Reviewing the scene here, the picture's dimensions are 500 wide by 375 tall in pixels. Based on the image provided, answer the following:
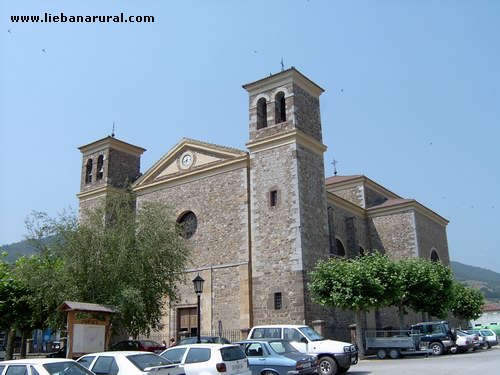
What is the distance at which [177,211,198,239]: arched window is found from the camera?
27484mm

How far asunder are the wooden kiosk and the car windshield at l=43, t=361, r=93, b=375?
5962 mm

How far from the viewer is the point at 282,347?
14.3 metres

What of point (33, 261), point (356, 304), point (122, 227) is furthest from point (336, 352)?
point (33, 261)

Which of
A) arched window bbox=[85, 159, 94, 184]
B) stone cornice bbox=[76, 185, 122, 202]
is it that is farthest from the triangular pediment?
arched window bbox=[85, 159, 94, 184]

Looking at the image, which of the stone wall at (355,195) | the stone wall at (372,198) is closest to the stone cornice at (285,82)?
the stone wall at (355,195)

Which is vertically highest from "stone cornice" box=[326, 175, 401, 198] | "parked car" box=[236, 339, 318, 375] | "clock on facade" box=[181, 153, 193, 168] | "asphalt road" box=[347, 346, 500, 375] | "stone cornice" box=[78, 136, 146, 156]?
"stone cornice" box=[78, 136, 146, 156]

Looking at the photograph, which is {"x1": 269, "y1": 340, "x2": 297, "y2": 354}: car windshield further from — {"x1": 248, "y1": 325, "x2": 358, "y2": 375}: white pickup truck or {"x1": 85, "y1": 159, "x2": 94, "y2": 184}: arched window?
{"x1": 85, "y1": 159, "x2": 94, "y2": 184}: arched window

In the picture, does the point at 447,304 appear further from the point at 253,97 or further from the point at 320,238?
the point at 253,97

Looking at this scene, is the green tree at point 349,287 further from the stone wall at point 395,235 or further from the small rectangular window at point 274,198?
the stone wall at point 395,235

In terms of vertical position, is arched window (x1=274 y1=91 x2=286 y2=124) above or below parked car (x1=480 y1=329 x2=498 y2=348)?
above

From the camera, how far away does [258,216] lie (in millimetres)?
24703

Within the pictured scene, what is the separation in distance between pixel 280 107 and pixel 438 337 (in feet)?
43.7

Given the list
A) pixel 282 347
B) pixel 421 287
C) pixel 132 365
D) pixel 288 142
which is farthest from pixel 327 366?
pixel 421 287

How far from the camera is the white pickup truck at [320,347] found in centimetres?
1529
